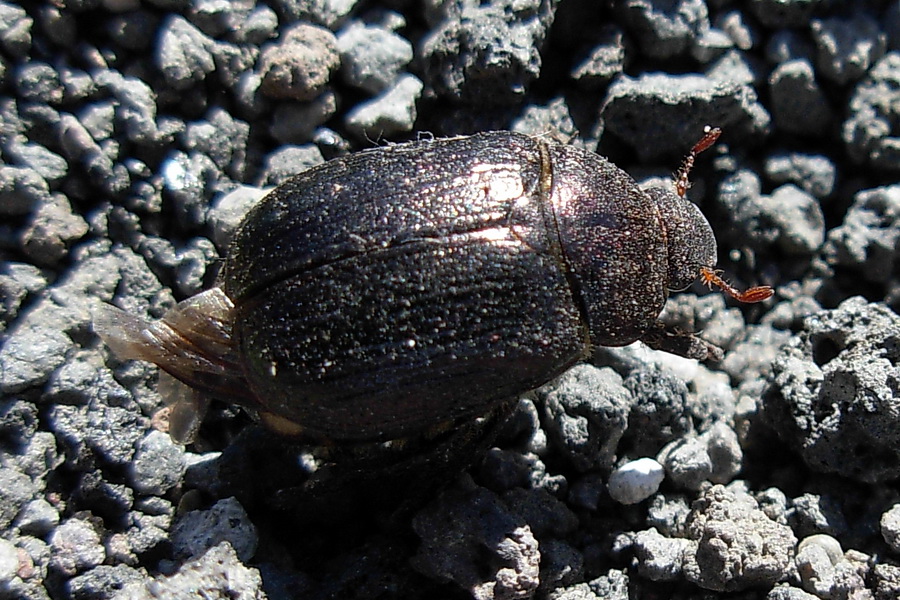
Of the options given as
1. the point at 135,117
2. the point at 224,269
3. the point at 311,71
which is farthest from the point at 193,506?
the point at 311,71

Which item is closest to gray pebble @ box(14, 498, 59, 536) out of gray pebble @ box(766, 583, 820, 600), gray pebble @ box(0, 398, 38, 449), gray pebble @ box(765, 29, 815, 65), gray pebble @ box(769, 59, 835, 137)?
gray pebble @ box(0, 398, 38, 449)

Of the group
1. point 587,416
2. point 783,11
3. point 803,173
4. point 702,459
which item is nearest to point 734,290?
point 702,459

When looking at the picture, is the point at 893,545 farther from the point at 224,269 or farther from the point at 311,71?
the point at 311,71

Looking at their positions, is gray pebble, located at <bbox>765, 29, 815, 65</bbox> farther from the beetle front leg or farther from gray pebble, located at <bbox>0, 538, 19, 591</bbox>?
gray pebble, located at <bbox>0, 538, 19, 591</bbox>

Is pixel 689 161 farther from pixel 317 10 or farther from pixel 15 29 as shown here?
pixel 15 29

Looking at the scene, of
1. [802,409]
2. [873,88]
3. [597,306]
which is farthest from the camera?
[873,88]

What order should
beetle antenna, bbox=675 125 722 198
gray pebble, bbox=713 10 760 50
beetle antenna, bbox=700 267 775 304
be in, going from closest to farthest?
beetle antenna, bbox=700 267 775 304
beetle antenna, bbox=675 125 722 198
gray pebble, bbox=713 10 760 50

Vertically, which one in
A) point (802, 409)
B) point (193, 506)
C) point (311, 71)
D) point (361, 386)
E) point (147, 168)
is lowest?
point (193, 506)
